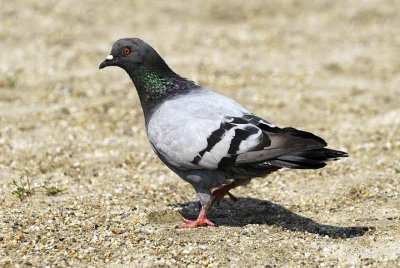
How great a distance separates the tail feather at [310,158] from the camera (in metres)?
5.52

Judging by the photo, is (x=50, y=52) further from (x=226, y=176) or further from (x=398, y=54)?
(x=226, y=176)

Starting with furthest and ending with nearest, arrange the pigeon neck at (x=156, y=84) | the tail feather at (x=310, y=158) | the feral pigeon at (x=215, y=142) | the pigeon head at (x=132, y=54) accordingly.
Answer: the pigeon head at (x=132, y=54)
the pigeon neck at (x=156, y=84)
the feral pigeon at (x=215, y=142)
the tail feather at (x=310, y=158)

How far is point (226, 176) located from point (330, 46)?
8.54 m

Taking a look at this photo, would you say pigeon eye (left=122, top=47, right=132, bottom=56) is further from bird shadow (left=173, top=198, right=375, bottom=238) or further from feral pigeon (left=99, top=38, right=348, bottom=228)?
bird shadow (left=173, top=198, right=375, bottom=238)

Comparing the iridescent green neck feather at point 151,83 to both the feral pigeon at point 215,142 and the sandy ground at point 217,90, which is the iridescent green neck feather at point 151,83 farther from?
the sandy ground at point 217,90

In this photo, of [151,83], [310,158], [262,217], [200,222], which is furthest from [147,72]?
[310,158]

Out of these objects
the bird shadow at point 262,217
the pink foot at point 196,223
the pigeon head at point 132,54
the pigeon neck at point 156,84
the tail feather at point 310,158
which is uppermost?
the pigeon head at point 132,54

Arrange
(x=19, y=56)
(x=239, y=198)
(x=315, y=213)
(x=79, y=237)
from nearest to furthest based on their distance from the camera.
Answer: (x=79, y=237) → (x=315, y=213) → (x=239, y=198) → (x=19, y=56)

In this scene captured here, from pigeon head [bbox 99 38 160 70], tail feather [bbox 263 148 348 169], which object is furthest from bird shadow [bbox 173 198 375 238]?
pigeon head [bbox 99 38 160 70]

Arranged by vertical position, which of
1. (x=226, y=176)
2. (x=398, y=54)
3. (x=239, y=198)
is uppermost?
(x=398, y=54)

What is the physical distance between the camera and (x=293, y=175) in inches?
317

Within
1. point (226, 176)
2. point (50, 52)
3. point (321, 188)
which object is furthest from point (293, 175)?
point (50, 52)

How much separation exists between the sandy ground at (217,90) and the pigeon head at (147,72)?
43.8 inches

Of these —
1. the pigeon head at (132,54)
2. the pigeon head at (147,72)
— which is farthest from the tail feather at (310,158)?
the pigeon head at (132,54)
